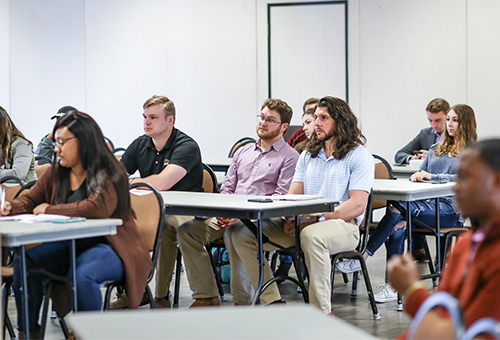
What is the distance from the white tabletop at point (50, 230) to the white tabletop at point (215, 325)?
50.3 inches

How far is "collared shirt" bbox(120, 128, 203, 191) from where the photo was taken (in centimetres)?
436

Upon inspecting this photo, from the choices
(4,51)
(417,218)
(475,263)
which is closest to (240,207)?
(417,218)

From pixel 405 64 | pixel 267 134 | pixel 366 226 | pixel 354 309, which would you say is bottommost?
pixel 354 309

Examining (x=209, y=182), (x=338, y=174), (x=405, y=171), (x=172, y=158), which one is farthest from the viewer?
(x=405, y=171)

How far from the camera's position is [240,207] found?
3.31 m

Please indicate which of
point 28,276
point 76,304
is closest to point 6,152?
point 28,276

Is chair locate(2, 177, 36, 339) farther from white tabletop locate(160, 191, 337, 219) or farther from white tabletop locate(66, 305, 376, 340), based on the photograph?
white tabletop locate(66, 305, 376, 340)

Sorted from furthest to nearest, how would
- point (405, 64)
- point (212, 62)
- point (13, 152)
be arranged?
point (212, 62) → point (405, 64) → point (13, 152)

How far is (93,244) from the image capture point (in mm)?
3021

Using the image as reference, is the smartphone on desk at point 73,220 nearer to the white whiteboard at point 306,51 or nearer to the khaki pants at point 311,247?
the khaki pants at point 311,247

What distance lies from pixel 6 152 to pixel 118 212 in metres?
2.18

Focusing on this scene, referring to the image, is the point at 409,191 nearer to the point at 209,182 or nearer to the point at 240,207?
the point at 240,207

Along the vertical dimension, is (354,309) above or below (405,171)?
below

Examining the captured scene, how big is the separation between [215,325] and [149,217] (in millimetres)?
2030
